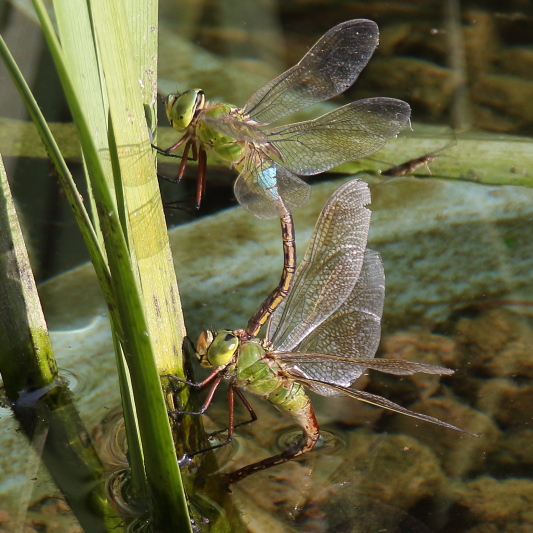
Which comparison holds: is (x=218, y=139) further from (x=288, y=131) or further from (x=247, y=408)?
(x=247, y=408)

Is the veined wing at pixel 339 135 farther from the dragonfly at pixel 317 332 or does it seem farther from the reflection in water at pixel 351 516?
the reflection in water at pixel 351 516

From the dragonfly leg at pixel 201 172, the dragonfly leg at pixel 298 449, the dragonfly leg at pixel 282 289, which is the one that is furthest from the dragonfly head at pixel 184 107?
the dragonfly leg at pixel 298 449

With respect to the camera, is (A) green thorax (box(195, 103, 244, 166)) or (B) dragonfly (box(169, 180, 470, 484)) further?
(A) green thorax (box(195, 103, 244, 166))

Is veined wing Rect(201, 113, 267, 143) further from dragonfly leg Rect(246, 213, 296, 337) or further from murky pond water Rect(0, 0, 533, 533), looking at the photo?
murky pond water Rect(0, 0, 533, 533)

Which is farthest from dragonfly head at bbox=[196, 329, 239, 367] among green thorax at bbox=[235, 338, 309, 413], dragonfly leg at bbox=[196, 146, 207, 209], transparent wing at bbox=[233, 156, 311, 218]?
dragonfly leg at bbox=[196, 146, 207, 209]

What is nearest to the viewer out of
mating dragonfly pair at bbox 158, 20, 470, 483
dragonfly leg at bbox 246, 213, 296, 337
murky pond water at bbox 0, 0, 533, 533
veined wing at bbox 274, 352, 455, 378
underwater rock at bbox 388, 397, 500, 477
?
veined wing at bbox 274, 352, 455, 378

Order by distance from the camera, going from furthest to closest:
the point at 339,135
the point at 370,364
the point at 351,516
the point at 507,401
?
the point at 339,135, the point at 507,401, the point at 351,516, the point at 370,364

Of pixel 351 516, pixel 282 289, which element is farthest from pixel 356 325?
pixel 351 516
